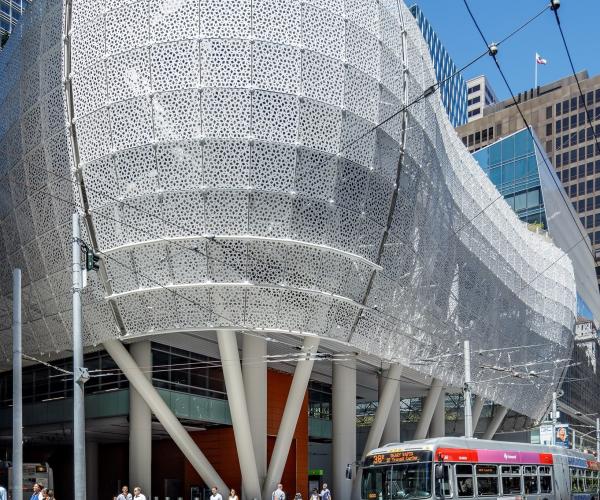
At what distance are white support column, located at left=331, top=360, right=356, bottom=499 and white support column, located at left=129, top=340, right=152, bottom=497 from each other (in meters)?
8.64

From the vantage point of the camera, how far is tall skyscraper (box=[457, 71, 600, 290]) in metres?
121

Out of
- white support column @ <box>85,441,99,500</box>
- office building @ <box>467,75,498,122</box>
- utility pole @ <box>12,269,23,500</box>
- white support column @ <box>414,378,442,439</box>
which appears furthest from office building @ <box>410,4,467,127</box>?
utility pole @ <box>12,269,23,500</box>

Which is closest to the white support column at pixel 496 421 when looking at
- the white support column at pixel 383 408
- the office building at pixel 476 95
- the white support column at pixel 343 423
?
the white support column at pixel 383 408

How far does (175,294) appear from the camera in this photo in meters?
29.7

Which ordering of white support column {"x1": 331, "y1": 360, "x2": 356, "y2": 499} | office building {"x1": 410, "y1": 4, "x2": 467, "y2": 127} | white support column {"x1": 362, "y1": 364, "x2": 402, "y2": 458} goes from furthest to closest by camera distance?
1. office building {"x1": 410, "y1": 4, "x2": 467, "y2": 127}
2. white support column {"x1": 362, "y1": 364, "x2": 402, "y2": 458}
3. white support column {"x1": 331, "y1": 360, "x2": 356, "y2": 499}

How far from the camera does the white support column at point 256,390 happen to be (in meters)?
33.2

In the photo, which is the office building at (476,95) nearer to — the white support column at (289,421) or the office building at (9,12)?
the office building at (9,12)

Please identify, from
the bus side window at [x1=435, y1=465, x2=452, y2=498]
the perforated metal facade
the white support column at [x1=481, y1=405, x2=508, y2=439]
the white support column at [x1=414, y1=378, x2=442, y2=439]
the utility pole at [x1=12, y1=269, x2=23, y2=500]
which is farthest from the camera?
the white support column at [x1=481, y1=405, x2=508, y2=439]

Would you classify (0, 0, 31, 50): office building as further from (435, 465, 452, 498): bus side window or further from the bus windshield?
Result: (435, 465, 452, 498): bus side window

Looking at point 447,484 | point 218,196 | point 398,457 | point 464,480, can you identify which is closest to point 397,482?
point 398,457

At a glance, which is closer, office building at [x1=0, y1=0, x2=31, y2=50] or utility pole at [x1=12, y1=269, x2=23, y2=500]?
utility pole at [x1=12, y1=269, x2=23, y2=500]

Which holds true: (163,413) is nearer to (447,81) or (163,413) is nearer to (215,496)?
(215,496)

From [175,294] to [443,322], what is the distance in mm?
15985

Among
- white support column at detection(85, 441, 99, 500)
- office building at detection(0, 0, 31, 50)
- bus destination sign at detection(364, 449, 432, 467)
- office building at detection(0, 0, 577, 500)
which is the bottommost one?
white support column at detection(85, 441, 99, 500)
